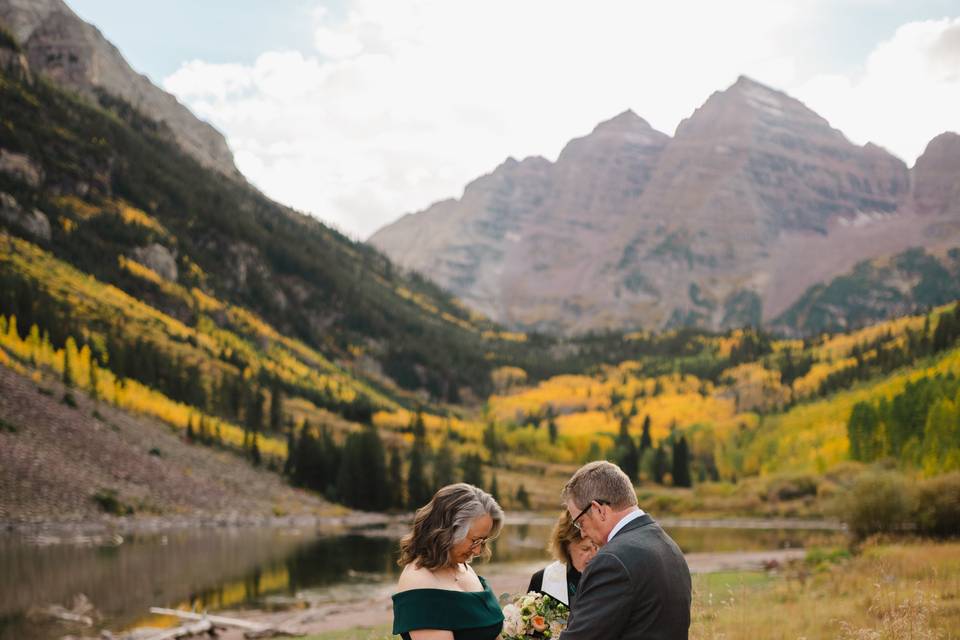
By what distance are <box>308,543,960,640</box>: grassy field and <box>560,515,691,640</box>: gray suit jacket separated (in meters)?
4.97

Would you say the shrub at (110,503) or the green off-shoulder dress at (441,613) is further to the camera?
the shrub at (110,503)

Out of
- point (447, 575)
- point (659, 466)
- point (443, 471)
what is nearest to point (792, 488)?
point (659, 466)

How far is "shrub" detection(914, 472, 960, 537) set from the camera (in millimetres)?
36344

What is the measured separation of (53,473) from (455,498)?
2543 inches

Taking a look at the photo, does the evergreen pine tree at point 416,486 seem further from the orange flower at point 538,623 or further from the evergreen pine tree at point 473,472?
the orange flower at point 538,623

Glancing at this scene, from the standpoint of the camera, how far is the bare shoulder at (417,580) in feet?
19.4

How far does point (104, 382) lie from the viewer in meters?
95.6

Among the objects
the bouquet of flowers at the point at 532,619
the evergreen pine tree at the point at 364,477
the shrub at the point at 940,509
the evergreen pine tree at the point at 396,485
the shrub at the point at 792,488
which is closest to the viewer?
the bouquet of flowers at the point at 532,619

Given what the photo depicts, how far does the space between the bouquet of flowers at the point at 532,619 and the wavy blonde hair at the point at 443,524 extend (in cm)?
75

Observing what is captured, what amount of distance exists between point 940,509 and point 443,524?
125 ft

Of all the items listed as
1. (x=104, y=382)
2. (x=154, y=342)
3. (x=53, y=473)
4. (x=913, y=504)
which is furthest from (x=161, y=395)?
(x=913, y=504)

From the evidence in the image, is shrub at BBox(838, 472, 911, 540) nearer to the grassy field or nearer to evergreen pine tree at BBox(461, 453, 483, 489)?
the grassy field

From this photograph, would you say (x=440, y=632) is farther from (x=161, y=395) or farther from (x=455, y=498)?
(x=161, y=395)

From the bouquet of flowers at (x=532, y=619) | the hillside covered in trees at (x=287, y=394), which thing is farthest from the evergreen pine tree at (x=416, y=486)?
the bouquet of flowers at (x=532, y=619)
